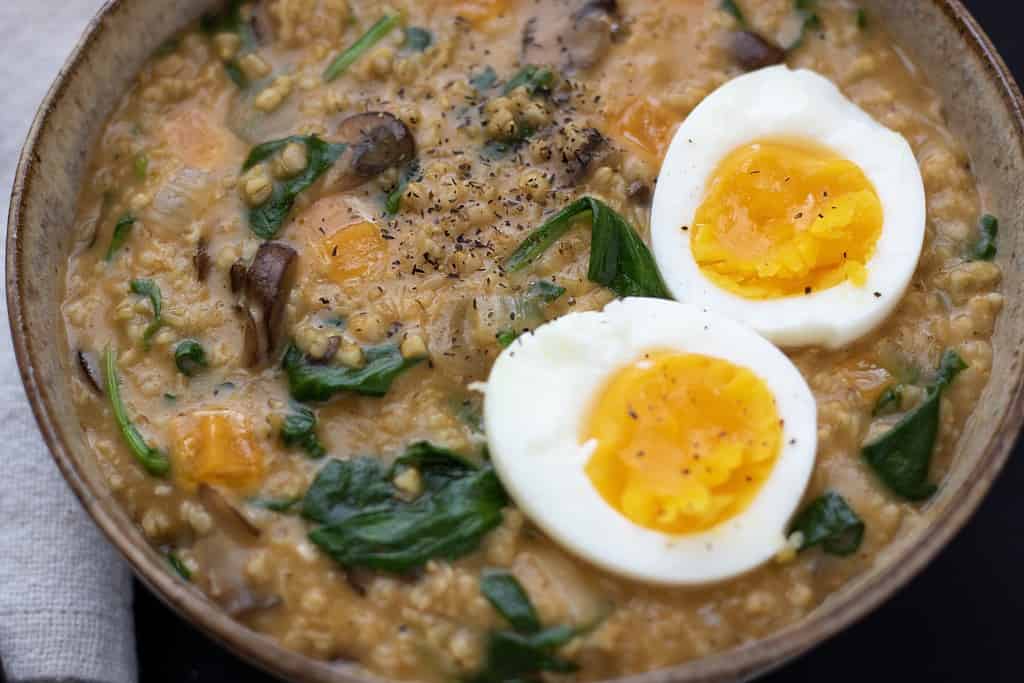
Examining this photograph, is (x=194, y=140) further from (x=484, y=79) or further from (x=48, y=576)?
(x=48, y=576)

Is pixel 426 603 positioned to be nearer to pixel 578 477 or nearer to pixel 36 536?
pixel 578 477

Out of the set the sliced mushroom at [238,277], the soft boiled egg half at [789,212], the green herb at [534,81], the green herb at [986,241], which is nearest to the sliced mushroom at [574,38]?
the green herb at [534,81]

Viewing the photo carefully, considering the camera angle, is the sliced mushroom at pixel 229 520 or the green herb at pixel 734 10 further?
the green herb at pixel 734 10

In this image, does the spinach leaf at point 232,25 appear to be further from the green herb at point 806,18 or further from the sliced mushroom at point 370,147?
the green herb at point 806,18

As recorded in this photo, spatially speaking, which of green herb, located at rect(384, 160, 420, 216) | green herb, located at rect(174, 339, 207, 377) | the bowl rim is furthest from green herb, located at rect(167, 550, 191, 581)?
green herb, located at rect(384, 160, 420, 216)

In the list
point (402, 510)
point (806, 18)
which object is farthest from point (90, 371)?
point (806, 18)

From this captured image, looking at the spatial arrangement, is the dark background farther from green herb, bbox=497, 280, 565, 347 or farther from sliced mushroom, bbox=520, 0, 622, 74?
sliced mushroom, bbox=520, 0, 622, 74

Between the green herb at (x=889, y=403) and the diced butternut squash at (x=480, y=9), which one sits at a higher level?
the diced butternut squash at (x=480, y=9)
